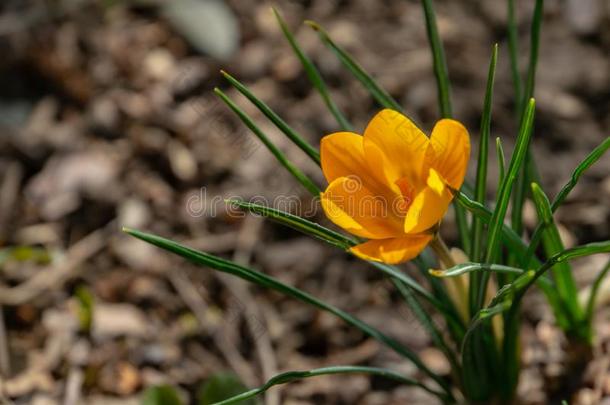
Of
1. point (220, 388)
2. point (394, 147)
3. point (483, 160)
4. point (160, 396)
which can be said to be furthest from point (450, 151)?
point (160, 396)

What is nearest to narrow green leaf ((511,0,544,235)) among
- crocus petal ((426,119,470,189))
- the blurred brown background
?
crocus petal ((426,119,470,189))

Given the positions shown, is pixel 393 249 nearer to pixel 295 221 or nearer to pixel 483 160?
pixel 295 221

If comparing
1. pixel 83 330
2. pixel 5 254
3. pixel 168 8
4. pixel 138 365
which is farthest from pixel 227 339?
pixel 168 8

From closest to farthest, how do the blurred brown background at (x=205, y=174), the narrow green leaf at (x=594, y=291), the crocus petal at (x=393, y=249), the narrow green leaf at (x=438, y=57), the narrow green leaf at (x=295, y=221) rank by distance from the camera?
the crocus petal at (x=393, y=249) < the narrow green leaf at (x=295, y=221) < the narrow green leaf at (x=438, y=57) < the narrow green leaf at (x=594, y=291) < the blurred brown background at (x=205, y=174)

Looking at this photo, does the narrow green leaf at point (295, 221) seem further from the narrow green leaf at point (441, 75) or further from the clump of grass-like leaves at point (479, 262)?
the narrow green leaf at point (441, 75)

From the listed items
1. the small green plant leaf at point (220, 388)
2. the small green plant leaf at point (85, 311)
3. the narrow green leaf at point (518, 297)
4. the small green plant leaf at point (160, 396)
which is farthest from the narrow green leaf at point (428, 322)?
the small green plant leaf at point (85, 311)

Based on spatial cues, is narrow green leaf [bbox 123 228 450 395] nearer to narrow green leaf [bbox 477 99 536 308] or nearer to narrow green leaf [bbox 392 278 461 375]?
narrow green leaf [bbox 392 278 461 375]

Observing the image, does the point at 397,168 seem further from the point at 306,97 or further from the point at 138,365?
the point at 306,97

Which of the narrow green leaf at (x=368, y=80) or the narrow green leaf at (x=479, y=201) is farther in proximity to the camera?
the narrow green leaf at (x=368, y=80)
